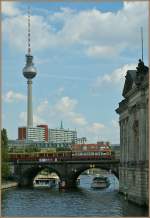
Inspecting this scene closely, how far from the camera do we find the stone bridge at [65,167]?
116 metres

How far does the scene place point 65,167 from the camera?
388 feet

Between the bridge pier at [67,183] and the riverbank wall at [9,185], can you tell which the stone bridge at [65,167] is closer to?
the bridge pier at [67,183]

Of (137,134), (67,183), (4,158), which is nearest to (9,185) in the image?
(4,158)

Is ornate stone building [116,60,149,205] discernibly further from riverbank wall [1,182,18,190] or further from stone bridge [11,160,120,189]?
stone bridge [11,160,120,189]

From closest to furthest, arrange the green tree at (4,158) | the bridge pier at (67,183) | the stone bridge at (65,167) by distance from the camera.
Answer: the green tree at (4,158) → the bridge pier at (67,183) → the stone bridge at (65,167)

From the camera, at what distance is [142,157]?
61.8m

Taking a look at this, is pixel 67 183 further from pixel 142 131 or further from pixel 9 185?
pixel 142 131

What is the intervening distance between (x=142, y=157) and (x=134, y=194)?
6700 mm

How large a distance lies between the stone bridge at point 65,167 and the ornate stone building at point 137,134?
3284 cm

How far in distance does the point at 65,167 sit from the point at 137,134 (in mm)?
51600

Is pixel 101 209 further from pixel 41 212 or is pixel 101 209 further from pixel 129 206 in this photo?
pixel 41 212

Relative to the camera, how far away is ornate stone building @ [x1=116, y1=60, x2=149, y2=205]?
60750 mm

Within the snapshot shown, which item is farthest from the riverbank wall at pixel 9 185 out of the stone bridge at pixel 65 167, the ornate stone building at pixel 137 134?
the ornate stone building at pixel 137 134

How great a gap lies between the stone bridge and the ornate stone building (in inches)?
1293
